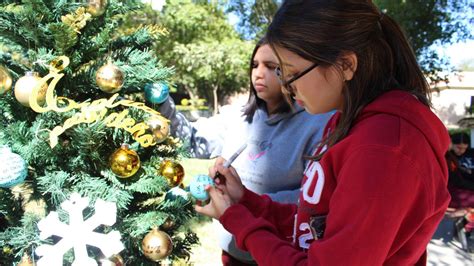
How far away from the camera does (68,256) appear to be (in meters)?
1.21

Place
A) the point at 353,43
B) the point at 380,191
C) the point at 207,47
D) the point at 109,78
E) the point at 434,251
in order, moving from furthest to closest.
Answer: the point at 207,47
the point at 434,251
the point at 109,78
the point at 353,43
the point at 380,191

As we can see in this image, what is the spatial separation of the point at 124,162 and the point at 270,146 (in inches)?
24.7

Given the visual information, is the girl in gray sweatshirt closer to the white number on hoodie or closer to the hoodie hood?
the white number on hoodie

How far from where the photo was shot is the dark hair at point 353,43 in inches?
34.5

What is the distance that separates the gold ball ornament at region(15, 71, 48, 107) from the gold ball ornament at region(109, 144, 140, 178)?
0.25 metres

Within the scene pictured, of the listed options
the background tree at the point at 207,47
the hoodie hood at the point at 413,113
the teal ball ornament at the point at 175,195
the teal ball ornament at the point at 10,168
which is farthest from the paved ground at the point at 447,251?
the background tree at the point at 207,47

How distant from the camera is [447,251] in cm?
404

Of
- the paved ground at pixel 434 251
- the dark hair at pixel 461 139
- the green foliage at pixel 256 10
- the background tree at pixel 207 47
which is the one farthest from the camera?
the background tree at pixel 207 47

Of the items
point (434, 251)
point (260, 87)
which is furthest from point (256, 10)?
point (260, 87)

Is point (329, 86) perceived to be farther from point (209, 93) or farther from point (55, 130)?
point (209, 93)

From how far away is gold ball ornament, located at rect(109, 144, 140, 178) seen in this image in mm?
1233

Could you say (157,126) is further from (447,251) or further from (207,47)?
(207,47)

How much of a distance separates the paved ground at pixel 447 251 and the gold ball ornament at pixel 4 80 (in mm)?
3651

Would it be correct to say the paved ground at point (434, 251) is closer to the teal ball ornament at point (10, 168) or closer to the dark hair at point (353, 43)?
the teal ball ornament at point (10, 168)
